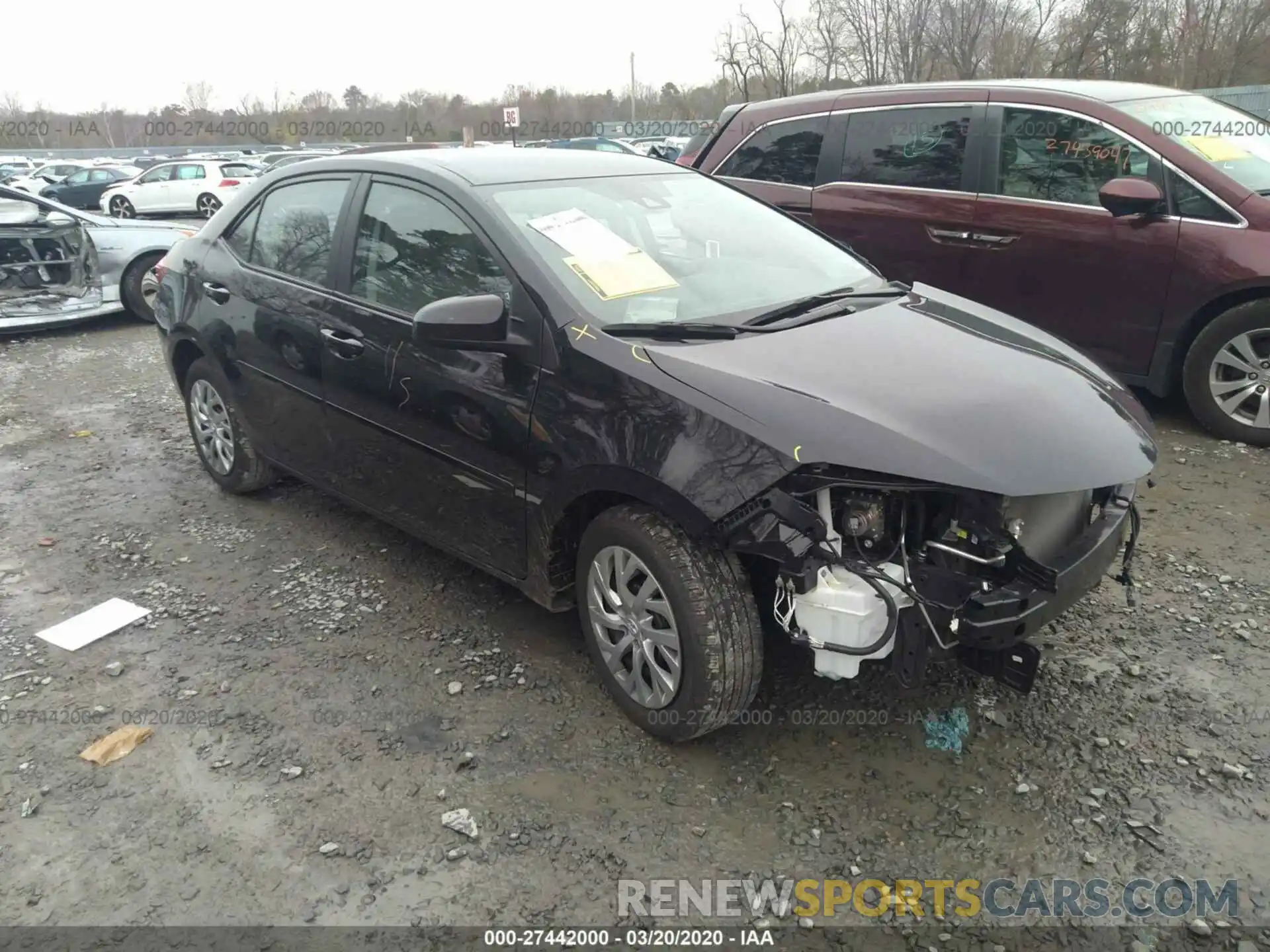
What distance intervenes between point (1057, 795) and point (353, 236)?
308 centimetres

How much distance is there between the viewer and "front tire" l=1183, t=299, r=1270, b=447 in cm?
457

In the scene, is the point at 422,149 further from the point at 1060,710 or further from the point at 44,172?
the point at 44,172

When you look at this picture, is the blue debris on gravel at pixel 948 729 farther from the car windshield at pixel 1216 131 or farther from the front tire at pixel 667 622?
the car windshield at pixel 1216 131

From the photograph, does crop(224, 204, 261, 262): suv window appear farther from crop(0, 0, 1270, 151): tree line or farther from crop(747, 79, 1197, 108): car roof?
crop(0, 0, 1270, 151): tree line

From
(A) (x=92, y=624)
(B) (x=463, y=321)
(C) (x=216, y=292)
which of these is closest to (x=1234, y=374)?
(B) (x=463, y=321)

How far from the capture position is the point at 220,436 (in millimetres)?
4539

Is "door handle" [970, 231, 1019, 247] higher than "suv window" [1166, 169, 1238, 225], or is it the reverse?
"suv window" [1166, 169, 1238, 225]

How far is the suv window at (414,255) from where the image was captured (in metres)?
2.97

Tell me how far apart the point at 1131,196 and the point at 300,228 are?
4075 millimetres

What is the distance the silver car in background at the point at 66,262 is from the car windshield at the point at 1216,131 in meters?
7.41

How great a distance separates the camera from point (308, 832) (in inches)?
95.3

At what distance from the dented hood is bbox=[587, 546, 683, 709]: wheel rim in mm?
8064

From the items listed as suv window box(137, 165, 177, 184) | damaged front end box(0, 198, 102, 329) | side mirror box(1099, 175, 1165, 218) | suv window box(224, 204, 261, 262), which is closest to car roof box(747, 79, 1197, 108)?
side mirror box(1099, 175, 1165, 218)

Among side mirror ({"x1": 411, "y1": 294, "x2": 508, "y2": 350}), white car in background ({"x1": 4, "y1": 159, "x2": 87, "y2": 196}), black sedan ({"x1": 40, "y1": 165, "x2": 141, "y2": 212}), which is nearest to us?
side mirror ({"x1": 411, "y1": 294, "x2": 508, "y2": 350})
